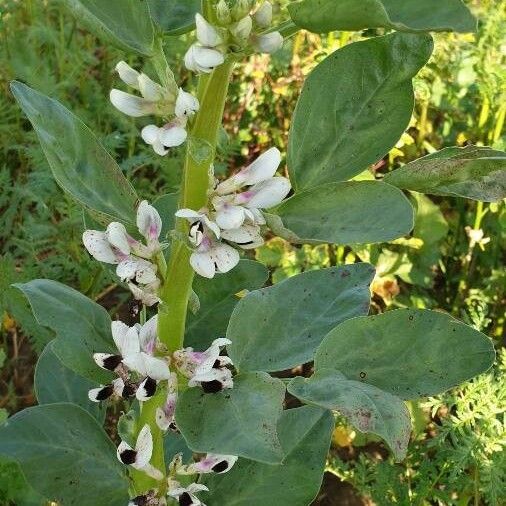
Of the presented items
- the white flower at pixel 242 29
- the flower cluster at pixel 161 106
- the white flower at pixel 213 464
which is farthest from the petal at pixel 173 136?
the white flower at pixel 213 464

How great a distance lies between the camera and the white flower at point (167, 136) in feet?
2.79

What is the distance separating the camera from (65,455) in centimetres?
121

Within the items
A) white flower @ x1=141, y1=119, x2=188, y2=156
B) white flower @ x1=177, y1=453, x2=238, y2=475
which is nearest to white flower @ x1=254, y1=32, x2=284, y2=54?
white flower @ x1=141, y1=119, x2=188, y2=156

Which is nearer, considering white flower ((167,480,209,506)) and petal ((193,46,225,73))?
petal ((193,46,225,73))

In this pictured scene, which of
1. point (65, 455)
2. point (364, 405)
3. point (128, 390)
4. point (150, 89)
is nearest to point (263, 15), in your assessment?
point (150, 89)

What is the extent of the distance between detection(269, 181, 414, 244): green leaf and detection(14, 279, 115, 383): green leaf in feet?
1.06

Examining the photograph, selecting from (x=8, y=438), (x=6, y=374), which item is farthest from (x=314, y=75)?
(x=6, y=374)

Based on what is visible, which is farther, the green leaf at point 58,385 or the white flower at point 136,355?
the green leaf at point 58,385

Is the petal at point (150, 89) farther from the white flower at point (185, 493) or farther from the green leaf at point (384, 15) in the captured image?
the white flower at point (185, 493)

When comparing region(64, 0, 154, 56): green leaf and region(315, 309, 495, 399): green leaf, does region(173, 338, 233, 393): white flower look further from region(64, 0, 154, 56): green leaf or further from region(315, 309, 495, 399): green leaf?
region(64, 0, 154, 56): green leaf

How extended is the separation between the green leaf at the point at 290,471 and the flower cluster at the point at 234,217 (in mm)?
432

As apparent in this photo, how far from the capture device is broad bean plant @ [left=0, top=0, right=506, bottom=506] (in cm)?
81

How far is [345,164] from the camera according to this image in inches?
35.7

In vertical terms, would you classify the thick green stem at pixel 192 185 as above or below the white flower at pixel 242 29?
below
